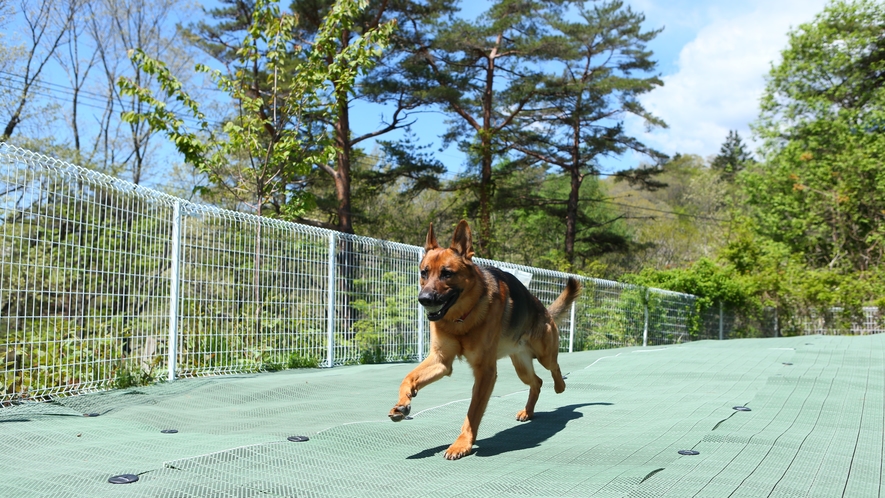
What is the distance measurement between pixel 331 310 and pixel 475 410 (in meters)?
4.95

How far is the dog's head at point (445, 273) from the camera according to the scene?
12.6ft

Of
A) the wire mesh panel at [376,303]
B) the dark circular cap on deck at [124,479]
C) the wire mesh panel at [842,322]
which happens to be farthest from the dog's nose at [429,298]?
the wire mesh panel at [842,322]

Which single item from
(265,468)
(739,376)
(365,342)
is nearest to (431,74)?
(365,342)

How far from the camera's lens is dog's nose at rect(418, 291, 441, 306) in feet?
12.4

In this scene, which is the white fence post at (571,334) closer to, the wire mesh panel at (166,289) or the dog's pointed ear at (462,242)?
the wire mesh panel at (166,289)

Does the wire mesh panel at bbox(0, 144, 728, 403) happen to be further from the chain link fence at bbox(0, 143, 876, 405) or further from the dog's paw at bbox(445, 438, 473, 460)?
the dog's paw at bbox(445, 438, 473, 460)

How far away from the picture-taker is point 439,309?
3842mm

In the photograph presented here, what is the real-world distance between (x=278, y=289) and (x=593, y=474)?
5.50 meters

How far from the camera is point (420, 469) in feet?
10.1

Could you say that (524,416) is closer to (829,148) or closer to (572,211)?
(572,211)

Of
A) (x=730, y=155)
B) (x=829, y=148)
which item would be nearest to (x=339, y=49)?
(x=829, y=148)

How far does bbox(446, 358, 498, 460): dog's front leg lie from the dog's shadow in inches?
4.1

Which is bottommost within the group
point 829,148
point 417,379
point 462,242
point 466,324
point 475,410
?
point 475,410

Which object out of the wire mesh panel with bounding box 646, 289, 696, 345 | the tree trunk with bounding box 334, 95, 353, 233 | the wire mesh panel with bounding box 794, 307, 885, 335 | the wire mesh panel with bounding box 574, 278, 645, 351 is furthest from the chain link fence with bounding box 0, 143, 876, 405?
the wire mesh panel with bounding box 794, 307, 885, 335
